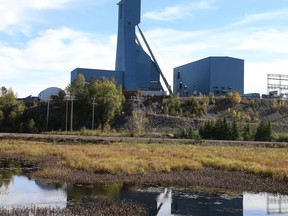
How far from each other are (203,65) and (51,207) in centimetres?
8029

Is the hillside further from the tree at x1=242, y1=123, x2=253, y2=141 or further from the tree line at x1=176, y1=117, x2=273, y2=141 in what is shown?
the tree at x1=242, y1=123, x2=253, y2=141

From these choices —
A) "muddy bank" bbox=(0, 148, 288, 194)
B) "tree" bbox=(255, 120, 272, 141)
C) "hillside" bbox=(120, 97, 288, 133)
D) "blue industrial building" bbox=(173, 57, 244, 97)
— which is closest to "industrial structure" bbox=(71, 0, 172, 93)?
"blue industrial building" bbox=(173, 57, 244, 97)

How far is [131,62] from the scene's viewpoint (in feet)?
303

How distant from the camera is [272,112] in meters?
85.5

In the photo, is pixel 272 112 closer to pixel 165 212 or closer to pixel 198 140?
pixel 198 140

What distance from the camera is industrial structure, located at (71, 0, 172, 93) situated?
90.8m

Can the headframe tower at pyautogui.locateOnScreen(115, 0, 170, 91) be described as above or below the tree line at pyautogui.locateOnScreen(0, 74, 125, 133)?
above

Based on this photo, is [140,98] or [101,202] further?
[140,98]

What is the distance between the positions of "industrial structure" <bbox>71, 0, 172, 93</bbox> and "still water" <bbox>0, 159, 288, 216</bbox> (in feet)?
227

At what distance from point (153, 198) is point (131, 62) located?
2898 inches

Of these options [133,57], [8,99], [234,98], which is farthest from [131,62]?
[8,99]

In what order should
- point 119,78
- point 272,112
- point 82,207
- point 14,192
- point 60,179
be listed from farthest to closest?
point 119,78 → point 272,112 → point 60,179 → point 14,192 → point 82,207

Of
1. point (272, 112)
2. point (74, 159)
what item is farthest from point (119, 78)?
point (74, 159)

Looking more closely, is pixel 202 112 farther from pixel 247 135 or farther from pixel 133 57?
pixel 247 135
